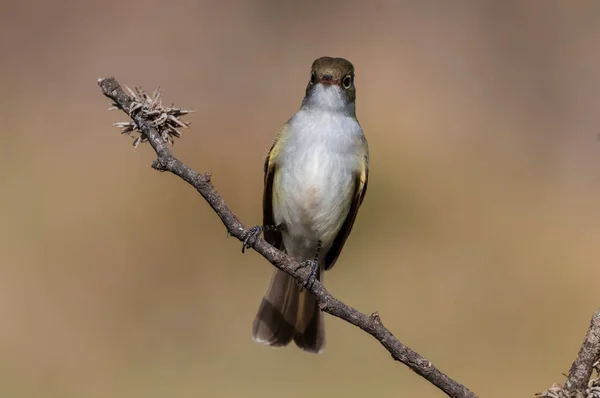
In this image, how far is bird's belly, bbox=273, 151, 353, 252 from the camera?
314cm

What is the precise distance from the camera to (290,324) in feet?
11.6

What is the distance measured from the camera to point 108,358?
180 inches

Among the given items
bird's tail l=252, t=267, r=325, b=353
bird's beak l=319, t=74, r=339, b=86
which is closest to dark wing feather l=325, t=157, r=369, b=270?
bird's tail l=252, t=267, r=325, b=353

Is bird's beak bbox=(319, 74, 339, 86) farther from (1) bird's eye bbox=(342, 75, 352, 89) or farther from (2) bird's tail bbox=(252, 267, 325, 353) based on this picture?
(2) bird's tail bbox=(252, 267, 325, 353)

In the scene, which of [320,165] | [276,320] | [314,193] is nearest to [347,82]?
[320,165]

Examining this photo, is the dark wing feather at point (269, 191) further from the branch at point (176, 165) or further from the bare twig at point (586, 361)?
the bare twig at point (586, 361)

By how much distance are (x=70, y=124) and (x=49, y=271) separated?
1372mm

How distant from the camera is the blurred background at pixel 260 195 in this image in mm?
4531

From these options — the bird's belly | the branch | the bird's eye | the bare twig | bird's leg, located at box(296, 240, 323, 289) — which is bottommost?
the bare twig

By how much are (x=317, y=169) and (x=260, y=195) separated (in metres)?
2.26

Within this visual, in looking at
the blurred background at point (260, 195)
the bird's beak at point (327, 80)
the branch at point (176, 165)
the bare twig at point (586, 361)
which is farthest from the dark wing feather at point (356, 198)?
the bare twig at point (586, 361)

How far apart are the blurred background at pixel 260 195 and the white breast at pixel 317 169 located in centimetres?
141

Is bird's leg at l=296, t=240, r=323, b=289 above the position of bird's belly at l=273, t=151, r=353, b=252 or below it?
below

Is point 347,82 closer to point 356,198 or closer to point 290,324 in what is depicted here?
point 356,198
